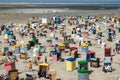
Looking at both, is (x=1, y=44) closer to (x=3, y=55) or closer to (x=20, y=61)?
(x=3, y=55)

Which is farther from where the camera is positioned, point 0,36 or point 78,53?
point 0,36

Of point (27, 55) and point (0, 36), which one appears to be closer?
point (27, 55)

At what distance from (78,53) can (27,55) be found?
4.71 m

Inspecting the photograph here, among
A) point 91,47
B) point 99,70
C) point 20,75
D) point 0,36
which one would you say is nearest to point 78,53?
point 91,47

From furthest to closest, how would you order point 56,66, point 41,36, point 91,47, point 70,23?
point 70,23, point 41,36, point 91,47, point 56,66

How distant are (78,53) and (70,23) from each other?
26068 millimetres

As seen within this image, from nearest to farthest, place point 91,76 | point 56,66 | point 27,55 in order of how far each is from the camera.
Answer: point 91,76 → point 56,66 → point 27,55

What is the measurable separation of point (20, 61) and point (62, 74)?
218 inches

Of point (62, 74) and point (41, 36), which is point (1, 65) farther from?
point (41, 36)

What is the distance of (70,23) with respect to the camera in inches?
2229

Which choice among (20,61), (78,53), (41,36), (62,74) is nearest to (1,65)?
(20,61)

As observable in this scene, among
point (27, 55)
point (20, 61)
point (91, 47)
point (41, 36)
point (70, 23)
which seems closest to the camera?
point (20, 61)

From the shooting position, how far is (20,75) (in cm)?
2366

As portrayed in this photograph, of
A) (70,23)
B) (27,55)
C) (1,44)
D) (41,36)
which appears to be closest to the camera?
(27,55)
